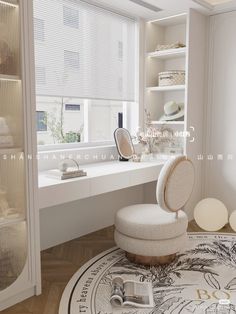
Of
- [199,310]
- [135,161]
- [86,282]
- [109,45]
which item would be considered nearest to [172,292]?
[199,310]

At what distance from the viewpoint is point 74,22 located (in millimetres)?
3189

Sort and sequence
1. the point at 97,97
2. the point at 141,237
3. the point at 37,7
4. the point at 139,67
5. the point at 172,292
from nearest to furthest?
the point at 172,292
the point at 141,237
the point at 37,7
the point at 97,97
the point at 139,67

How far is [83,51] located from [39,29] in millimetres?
521

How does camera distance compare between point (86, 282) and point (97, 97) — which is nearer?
point (86, 282)

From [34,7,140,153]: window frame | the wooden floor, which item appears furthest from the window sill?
the wooden floor

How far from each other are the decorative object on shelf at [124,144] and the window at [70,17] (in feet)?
3.70

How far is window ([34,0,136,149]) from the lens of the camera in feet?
9.89

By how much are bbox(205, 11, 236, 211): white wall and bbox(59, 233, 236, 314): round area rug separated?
0.90 meters

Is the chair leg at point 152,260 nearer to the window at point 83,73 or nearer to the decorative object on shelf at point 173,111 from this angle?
the window at point 83,73

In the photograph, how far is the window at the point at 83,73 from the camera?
9.89ft

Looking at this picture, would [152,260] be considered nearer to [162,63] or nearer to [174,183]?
[174,183]

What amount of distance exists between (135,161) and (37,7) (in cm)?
173

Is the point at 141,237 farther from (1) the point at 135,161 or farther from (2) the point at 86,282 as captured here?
(1) the point at 135,161

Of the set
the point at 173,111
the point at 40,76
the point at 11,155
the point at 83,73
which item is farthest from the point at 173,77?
the point at 11,155
